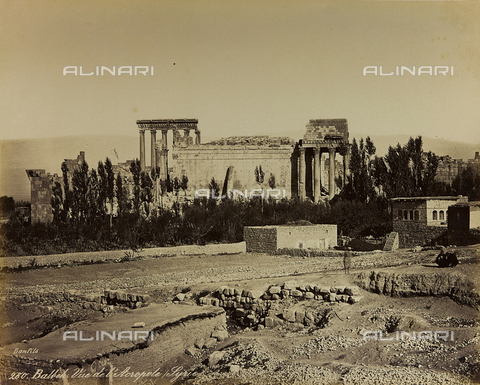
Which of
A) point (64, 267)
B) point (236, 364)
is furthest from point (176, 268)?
point (236, 364)

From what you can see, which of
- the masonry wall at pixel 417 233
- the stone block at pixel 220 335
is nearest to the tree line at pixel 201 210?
the masonry wall at pixel 417 233

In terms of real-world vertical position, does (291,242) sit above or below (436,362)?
above

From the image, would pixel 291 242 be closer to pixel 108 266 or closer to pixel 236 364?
pixel 108 266

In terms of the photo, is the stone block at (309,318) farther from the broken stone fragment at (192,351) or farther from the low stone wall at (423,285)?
the broken stone fragment at (192,351)

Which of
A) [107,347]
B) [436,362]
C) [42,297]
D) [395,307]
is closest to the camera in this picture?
[436,362]

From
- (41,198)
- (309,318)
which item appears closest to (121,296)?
(309,318)

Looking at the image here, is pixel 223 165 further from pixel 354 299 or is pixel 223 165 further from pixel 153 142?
pixel 354 299
